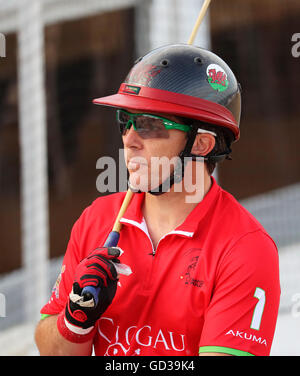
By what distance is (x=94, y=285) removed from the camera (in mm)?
2195

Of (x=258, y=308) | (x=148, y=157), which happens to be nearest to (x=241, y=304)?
(x=258, y=308)

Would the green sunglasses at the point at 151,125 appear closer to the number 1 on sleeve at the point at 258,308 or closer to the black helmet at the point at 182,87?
the black helmet at the point at 182,87

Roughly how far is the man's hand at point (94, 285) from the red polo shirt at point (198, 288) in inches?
3.2

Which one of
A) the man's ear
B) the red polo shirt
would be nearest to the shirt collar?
the red polo shirt

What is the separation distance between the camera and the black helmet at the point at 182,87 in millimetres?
2316

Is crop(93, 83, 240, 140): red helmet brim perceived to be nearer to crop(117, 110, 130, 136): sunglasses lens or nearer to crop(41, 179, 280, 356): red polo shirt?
crop(117, 110, 130, 136): sunglasses lens

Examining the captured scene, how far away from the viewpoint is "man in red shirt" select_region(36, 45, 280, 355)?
2.16 meters

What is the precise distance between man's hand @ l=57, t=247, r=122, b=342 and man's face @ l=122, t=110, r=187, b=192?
0.78 feet

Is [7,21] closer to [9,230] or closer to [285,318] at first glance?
[285,318]

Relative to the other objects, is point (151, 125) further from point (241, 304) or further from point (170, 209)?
point (241, 304)

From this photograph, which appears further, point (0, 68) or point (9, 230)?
point (9, 230)

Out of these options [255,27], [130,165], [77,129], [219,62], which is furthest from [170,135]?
[255,27]

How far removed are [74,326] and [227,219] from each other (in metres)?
0.59
